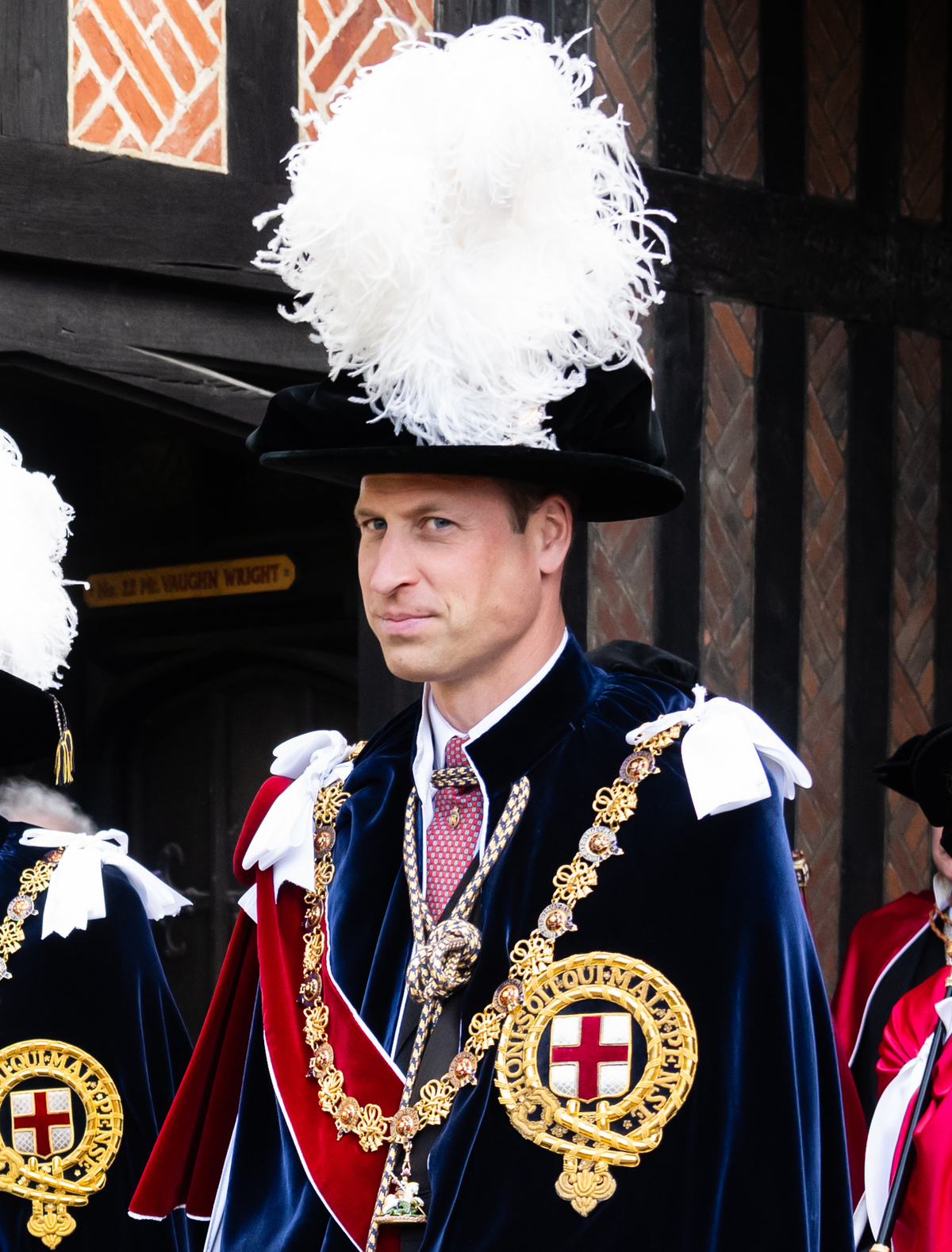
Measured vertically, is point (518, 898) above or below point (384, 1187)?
above

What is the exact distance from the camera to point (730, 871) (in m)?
2.18

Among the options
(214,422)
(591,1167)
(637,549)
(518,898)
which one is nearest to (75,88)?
(214,422)

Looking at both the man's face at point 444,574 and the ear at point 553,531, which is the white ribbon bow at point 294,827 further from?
the ear at point 553,531

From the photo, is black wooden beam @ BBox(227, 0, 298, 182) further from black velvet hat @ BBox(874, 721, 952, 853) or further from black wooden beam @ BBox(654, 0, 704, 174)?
black velvet hat @ BBox(874, 721, 952, 853)

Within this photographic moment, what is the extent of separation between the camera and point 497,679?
2.35 m

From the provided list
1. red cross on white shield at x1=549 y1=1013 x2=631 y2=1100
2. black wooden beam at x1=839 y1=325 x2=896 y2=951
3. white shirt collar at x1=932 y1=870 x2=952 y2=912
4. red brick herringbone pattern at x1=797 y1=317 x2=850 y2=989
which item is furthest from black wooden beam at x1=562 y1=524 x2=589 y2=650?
red cross on white shield at x1=549 y1=1013 x2=631 y2=1100

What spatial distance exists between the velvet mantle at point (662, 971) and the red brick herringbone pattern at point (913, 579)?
135 inches

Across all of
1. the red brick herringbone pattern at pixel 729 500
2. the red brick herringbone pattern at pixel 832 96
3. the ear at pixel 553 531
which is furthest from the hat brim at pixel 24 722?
the red brick herringbone pattern at pixel 832 96

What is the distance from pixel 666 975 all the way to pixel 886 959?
2.56 m

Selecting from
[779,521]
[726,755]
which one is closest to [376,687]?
[779,521]

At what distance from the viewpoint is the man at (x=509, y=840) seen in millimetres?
2133

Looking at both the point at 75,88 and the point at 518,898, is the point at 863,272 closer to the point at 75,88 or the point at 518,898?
the point at 75,88

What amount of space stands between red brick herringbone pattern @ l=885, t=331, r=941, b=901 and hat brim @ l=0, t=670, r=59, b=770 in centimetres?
300

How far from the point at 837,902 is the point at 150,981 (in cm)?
266
